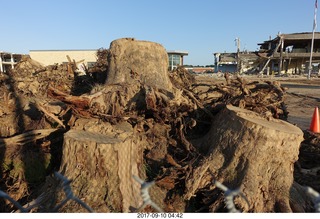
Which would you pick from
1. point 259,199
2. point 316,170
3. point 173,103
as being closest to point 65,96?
point 173,103

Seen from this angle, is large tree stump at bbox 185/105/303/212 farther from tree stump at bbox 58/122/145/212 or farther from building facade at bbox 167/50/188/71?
building facade at bbox 167/50/188/71

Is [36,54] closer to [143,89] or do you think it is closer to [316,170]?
[143,89]

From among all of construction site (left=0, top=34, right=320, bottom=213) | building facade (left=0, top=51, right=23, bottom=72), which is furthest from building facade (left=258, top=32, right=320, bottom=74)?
building facade (left=0, top=51, right=23, bottom=72)

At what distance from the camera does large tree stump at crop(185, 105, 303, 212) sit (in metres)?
2.97

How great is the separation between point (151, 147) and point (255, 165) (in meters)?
1.65

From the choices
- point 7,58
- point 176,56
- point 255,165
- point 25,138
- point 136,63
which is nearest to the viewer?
point 255,165

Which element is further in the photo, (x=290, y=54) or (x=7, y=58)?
(x=7, y=58)

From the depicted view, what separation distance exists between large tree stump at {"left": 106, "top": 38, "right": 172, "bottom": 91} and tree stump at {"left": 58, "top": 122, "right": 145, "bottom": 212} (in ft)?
6.83

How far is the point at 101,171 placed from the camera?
285 cm

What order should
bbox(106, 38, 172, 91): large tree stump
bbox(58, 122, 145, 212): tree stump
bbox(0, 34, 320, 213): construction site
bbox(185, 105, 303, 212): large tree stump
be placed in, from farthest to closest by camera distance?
bbox(106, 38, 172, 91): large tree stump < bbox(185, 105, 303, 212): large tree stump < bbox(0, 34, 320, 213): construction site < bbox(58, 122, 145, 212): tree stump

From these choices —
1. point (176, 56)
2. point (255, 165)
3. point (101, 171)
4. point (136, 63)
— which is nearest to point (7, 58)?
point (176, 56)

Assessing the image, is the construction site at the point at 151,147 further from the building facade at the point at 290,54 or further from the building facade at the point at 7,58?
the building facade at the point at 7,58

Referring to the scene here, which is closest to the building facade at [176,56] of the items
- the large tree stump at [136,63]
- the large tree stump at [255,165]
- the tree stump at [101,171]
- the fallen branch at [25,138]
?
the large tree stump at [136,63]

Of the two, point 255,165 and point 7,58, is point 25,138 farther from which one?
point 7,58
